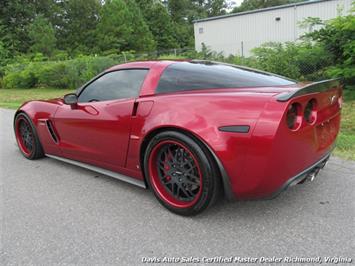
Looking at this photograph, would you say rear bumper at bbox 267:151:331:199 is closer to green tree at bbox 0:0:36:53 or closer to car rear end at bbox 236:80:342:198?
car rear end at bbox 236:80:342:198

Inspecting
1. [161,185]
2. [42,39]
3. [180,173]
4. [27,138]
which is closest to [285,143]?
[180,173]

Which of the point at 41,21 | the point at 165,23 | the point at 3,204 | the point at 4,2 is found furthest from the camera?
the point at 165,23

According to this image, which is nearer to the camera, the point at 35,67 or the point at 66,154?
the point at 66,154

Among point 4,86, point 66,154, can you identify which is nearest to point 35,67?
point 4,86

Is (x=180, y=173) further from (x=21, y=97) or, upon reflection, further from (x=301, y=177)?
(x=21, y=97)

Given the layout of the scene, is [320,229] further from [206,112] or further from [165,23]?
[165,23]

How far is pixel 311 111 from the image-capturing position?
2.57m

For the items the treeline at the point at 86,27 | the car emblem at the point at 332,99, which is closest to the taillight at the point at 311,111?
A: the car emblem at the point at 332,99

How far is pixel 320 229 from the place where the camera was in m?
2.48

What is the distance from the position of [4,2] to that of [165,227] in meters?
47.2

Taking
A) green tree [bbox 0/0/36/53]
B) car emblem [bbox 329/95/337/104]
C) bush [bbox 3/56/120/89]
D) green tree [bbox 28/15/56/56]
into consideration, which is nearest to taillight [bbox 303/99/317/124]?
car emblem [bbox 329/95/337/104]

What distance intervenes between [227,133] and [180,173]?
0.62 m

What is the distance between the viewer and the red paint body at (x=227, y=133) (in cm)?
229

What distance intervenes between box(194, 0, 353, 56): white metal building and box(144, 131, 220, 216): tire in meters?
18.4
